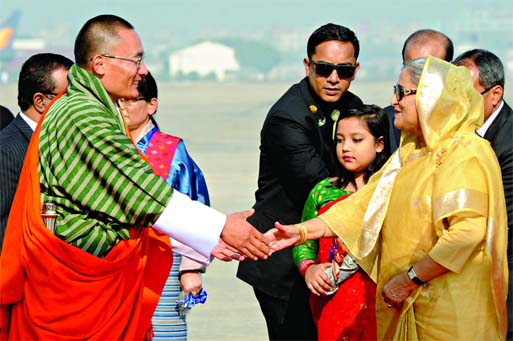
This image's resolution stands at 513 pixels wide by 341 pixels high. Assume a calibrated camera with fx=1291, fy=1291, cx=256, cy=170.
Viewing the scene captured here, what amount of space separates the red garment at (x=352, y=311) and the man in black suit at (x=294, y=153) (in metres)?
0.52

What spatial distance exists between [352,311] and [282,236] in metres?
0.55

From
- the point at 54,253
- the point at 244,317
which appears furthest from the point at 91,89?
the point at 244,317

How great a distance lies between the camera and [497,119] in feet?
22.0

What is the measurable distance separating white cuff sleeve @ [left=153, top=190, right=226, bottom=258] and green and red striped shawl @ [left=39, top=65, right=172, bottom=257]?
5 cm

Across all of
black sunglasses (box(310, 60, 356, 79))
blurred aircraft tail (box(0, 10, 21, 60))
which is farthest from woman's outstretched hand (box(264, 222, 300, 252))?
blurred aircraft tail (box(0, 10, 21, 60))

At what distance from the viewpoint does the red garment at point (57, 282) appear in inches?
200

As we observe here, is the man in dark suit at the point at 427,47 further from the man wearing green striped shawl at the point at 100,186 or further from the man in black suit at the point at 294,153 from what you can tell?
the man wearing green striped shawl at the point at 100,186

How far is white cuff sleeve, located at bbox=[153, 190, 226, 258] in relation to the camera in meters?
5.22

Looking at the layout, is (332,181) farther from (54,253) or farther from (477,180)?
(54,253)

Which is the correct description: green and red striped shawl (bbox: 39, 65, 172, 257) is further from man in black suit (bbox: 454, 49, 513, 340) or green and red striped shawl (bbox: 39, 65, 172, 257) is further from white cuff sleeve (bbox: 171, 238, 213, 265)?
man in black suit (bbox: 454, 49, 513, 340)

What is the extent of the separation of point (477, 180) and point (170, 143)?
190cm

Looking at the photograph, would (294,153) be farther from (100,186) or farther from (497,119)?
(100,186)

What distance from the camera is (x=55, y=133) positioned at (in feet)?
17.0

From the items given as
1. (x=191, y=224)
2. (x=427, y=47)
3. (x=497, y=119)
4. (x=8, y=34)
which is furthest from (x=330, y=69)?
(x=8, y=34)
